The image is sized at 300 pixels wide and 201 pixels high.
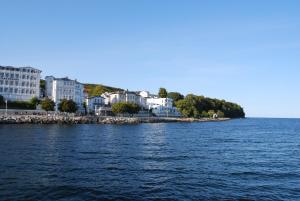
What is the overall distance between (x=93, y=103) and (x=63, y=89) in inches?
878

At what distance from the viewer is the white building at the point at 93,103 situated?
177 meters

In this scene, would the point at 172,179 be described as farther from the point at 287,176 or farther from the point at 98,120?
the point at 98,120

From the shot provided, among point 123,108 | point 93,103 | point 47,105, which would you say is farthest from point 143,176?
point 93,103

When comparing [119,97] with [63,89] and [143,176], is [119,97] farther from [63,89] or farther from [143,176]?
[143,176]

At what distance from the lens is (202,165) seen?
36.9m

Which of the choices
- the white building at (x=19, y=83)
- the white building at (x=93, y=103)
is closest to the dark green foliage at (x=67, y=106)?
the white building at (x=19, y=83)

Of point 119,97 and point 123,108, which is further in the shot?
point 119,97

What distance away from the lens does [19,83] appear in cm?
15225

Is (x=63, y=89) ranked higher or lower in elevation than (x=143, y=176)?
higher

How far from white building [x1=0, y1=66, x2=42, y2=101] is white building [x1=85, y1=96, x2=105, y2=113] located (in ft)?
88.1

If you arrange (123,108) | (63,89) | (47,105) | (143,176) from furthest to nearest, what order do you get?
(123,108), (63,89), (47,105), (143,176)

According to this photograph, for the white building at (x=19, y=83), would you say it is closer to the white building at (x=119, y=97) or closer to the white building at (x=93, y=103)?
the white building at (x=93, y=103)

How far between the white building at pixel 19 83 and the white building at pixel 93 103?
26.9 meters

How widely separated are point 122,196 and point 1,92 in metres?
136
